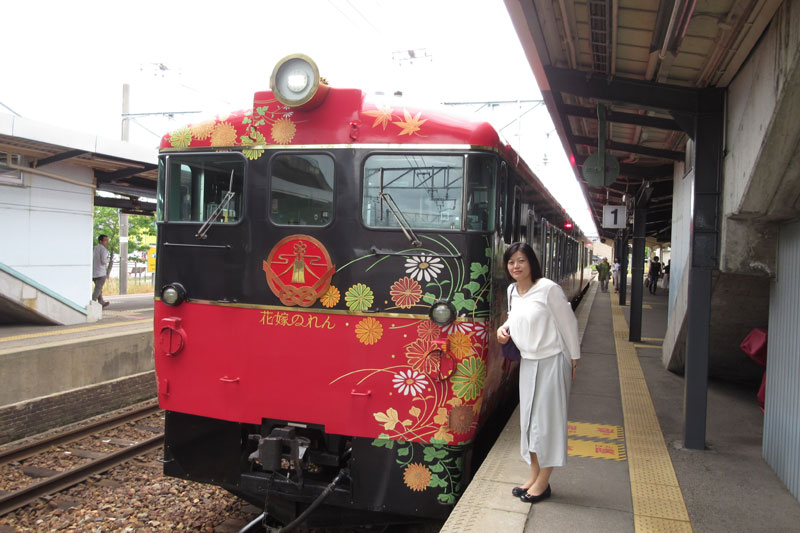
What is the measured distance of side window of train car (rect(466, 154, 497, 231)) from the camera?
3.87 meters

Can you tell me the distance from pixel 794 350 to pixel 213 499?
495 centimetres

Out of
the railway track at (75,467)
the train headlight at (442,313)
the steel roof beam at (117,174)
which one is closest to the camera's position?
the train headlight at (442,313)

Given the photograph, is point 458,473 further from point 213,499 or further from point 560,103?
point 560,103

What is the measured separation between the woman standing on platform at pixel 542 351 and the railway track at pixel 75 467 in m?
4.58

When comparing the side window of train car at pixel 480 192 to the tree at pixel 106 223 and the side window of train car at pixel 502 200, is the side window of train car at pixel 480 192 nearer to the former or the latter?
the side window of train car at pixel 502 200

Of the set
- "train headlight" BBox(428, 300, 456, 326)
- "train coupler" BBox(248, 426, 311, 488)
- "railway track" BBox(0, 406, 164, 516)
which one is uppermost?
"train headlight" BBox(428, 300, 456, 326)

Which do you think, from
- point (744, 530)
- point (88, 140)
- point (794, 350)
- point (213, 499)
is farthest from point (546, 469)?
point (88, 140)

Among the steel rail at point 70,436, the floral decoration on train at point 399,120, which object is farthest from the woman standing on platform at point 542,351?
the steel rail at point 70,436

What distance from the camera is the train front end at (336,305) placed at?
12.7 feet

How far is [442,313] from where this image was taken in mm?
3785

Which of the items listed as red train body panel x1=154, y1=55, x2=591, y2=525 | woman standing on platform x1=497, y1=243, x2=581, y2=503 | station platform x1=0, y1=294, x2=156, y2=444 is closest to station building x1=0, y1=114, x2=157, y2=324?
station platform x1=0, y1=294, x2=156, y2=444

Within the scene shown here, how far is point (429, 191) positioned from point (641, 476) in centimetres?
246

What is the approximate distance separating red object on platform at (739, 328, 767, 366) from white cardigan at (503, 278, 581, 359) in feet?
10.2

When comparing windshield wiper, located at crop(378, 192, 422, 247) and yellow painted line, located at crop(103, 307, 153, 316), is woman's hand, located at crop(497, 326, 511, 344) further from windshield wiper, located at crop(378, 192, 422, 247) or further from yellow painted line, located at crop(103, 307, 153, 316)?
yellow painted line, located at crop(103, 307, 153, 316)
